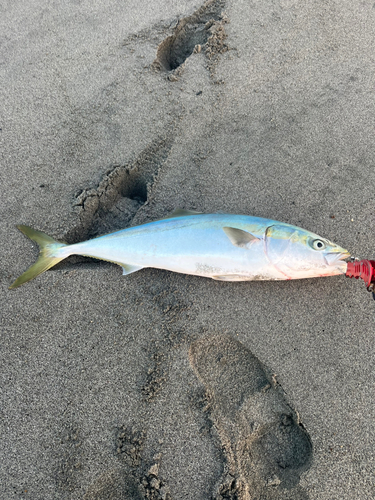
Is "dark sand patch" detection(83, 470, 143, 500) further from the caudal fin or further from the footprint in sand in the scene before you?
the caudal fin

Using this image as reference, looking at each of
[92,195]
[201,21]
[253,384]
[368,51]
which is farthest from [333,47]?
[253,384]

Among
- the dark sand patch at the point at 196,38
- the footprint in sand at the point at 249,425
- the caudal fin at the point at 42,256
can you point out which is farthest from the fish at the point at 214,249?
the dark sand patch at the point at 196,38

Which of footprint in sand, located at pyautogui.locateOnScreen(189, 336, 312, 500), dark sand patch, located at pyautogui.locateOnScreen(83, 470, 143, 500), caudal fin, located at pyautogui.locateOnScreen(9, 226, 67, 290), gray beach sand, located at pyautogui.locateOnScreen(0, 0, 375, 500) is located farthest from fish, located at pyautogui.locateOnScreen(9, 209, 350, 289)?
dark sand patch, located at pyautogui.locateOnScreen(83, 470, 143, 500)

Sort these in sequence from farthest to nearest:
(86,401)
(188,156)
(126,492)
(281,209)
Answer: (188,156) → (281,209) → (86,401) → (126,492)

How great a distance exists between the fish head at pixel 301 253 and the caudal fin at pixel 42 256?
145cm

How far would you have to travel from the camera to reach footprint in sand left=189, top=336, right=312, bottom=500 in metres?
1.95

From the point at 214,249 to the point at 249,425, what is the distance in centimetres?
109

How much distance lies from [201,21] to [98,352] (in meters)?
3.19

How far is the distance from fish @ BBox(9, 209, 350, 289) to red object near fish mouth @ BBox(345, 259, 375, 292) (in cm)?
5

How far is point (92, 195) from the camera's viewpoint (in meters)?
A: 2.64

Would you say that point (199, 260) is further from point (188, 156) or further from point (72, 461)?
point (72, 461)

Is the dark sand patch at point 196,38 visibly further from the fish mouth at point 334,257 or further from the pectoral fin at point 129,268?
the fish mouth at point 334,257

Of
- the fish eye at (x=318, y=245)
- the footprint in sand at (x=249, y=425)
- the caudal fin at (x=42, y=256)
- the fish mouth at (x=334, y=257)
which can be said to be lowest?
the footprint in sand at (x=249, y=425)

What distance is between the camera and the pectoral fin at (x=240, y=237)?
86.7 inches
